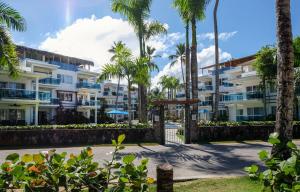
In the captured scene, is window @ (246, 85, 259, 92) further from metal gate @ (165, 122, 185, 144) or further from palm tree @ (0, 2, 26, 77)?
palm tree @ (0, 2, 26, 77)

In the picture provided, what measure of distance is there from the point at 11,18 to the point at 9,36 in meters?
1.03

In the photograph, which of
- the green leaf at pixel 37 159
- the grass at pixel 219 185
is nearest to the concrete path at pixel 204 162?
the grass at pixel 219 185

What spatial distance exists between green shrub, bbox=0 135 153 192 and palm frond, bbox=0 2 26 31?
699 inches

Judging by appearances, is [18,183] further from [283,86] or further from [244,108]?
[244,108]

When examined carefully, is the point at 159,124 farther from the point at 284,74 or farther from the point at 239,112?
the point at 239,112

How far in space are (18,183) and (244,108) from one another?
4759 centimetres

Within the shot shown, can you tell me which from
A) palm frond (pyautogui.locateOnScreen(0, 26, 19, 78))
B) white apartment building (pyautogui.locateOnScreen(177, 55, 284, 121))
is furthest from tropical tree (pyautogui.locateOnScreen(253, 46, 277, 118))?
palm frond (pyautogui.locateOnScreen(0, 26, 19, 78))

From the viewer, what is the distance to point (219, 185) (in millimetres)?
8062

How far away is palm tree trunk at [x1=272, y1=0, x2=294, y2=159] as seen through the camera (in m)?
7.84

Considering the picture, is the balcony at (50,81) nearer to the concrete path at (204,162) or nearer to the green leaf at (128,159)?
the concrete path at (204,162)

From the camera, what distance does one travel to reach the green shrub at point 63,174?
8.84 feet

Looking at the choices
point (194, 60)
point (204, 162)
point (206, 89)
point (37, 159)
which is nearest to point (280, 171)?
point (37, 159)

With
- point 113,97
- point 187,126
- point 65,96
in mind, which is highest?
point 113,97

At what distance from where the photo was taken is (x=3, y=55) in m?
18.2
